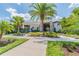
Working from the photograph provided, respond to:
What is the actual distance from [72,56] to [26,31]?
0.59 m

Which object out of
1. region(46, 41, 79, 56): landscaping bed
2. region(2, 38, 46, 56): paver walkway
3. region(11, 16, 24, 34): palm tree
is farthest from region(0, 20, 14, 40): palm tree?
region(46, 41, 79, 56): landscaping bed

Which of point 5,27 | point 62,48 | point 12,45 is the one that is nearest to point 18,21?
point 5,27

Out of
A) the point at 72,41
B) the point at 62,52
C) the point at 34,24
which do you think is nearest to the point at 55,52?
the point at 62,52

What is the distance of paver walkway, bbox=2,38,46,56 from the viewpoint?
7.80ft

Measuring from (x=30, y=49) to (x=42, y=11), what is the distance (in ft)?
1.48

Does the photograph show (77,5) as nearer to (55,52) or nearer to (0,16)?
(55,52)

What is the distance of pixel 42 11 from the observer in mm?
2455

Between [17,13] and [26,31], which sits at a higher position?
[17,13]

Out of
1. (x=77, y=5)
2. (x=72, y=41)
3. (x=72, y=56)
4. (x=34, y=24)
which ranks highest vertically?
(x=77, y=5)

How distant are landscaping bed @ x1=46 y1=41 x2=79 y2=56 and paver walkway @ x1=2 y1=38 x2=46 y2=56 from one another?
69 mm

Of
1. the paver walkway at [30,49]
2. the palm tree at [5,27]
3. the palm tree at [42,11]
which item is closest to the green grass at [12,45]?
the paver walkway at [30,49]

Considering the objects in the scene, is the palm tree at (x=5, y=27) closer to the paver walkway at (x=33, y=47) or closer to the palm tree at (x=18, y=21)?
the palm tree at (x=18, y=21)

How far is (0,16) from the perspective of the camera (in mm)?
2410

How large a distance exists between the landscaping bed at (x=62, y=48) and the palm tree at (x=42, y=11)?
217 mm
